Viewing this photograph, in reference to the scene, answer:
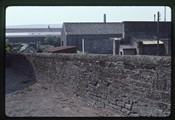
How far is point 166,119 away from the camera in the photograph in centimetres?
210

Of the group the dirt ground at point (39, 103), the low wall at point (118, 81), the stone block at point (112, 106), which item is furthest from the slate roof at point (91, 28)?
the stone block at point (112, 106)

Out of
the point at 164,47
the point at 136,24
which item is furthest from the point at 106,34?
the point at 164,47

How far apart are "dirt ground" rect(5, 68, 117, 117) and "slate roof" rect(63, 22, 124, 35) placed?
1907cm

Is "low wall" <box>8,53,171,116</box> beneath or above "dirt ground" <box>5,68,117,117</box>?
above

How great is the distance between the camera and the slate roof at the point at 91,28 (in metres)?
30.7

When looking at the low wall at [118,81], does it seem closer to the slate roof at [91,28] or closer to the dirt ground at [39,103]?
the dirt ground at [39,103]

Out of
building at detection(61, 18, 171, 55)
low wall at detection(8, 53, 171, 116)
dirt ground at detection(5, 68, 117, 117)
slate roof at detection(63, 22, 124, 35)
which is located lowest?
dirt ground at detection(5, 68, 117, 117)

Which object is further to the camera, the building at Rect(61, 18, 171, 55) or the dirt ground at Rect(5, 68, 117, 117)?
the building at Rect(61, 18, 171, 55)

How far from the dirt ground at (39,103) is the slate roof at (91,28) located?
19.1 metres

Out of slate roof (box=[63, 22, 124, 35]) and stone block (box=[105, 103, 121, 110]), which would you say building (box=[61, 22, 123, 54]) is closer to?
slate roof (box=[63, 22, 124, 35])

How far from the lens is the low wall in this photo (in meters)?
4.06

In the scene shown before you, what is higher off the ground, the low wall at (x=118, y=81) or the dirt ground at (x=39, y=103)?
the low wall at (x=118, y=81)

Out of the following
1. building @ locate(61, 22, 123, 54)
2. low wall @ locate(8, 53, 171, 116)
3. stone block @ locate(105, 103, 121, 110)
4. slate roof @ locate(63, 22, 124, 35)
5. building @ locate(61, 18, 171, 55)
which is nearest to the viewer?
low wall @ locate(8, 53, 171, 116)

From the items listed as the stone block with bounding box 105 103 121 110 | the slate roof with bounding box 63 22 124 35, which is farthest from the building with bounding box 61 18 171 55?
the stone block with bounding box 105 103 121 110
